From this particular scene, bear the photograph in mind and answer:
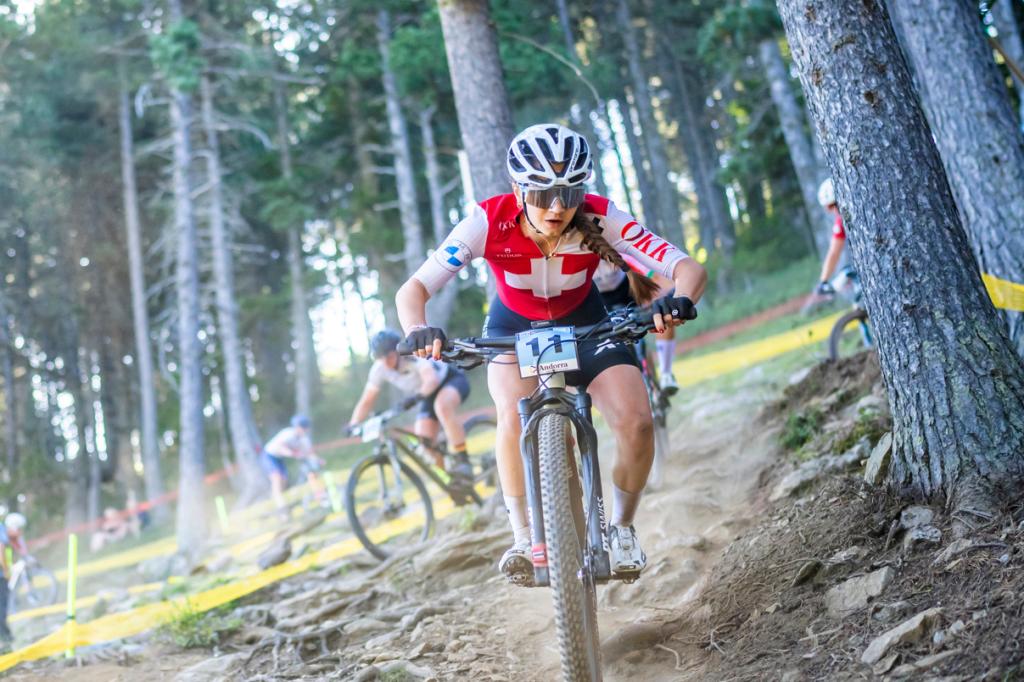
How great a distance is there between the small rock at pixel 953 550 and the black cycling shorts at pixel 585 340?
59.3 inches

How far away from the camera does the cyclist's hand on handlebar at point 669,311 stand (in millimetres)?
3785

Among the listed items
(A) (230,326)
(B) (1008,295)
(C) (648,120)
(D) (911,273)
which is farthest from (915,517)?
(C) (648,120)

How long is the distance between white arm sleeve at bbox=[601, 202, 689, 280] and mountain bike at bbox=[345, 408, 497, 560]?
14.4 feet

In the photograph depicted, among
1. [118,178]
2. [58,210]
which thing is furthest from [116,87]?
[58,210]

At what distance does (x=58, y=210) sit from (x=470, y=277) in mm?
13537

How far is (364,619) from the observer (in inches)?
234

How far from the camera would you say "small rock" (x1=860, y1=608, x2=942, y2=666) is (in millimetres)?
3287

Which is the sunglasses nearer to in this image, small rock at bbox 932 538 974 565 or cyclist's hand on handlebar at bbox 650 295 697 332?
cyclist's hand on handlebar at bbox 650 295 697 332

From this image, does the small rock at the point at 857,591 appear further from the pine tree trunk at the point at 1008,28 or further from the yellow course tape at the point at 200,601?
the pine tree trunk at the point at 1008,28

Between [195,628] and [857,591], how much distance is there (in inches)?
181

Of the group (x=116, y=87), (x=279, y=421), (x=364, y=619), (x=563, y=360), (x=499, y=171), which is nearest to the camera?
(x=563, y=360)

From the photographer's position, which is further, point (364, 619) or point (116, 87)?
point (116, 87)

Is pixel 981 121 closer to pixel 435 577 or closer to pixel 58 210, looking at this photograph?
pixel 435 577

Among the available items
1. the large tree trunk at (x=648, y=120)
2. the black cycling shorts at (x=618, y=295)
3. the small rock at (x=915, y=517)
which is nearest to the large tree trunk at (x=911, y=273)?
the small rock at (x=915, y=517)
